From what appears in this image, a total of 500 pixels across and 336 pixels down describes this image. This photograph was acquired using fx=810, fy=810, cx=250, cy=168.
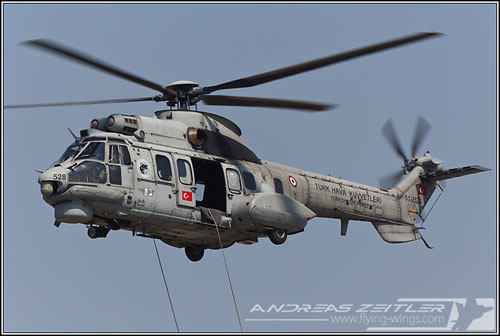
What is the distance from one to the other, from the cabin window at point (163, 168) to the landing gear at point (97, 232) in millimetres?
1709

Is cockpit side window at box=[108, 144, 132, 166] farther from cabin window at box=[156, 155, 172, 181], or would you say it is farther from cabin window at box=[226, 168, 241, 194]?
cabin window at box=[226, 168, 241, 194]

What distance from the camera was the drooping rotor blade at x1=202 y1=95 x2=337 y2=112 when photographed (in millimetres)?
18547

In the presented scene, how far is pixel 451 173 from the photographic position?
25125mm

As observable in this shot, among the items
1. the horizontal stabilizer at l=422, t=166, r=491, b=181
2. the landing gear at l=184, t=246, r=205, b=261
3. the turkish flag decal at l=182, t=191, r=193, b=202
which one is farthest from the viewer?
the horizontal stabilizer at l=422, t=166, r=491, b=181

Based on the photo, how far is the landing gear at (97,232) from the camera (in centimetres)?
1784

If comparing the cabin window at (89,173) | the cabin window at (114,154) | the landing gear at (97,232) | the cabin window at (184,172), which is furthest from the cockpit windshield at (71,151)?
the cabin window at (184,172)

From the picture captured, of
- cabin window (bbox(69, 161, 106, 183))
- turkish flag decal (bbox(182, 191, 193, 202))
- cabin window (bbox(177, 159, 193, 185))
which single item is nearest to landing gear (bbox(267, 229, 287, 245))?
turkish flag decal (bbox(182, 191, 193, 202))

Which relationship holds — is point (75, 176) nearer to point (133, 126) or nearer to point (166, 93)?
point (133, 126)

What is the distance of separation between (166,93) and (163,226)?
133 inches

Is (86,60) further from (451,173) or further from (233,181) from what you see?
(451,173)

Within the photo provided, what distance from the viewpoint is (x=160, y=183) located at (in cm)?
1797

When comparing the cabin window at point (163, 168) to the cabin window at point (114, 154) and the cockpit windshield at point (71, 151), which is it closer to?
the cabin window at point (114, 154)

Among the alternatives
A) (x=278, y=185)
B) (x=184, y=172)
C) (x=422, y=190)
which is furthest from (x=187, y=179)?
(x=422, y=190)

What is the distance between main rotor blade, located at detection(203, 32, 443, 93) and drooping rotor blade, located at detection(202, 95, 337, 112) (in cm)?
31
